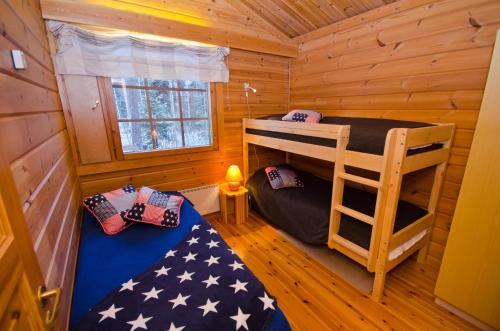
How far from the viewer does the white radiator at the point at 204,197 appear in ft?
9.14

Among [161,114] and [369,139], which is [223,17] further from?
[369,139]

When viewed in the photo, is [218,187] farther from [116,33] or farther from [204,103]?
[116,33]

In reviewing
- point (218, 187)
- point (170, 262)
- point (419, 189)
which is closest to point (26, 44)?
point (170, 262)

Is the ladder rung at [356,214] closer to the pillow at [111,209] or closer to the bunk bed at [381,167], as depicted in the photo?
the bunk bed at [381,167]

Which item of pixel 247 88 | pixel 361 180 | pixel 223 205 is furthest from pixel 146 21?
pixel 361 180

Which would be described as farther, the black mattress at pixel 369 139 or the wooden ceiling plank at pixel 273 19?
the wooden ceiling plank at pixel 273 19

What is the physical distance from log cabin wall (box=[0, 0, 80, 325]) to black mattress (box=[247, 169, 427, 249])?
5.85 ft

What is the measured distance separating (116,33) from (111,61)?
0.26m

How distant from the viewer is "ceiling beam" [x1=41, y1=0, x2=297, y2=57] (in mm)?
1813

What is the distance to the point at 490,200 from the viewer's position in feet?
4.54

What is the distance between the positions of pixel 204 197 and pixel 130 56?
1699 mm

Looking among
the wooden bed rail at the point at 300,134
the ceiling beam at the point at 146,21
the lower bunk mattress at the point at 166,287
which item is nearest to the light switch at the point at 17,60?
the lower bunk mattress at the point at 166,287

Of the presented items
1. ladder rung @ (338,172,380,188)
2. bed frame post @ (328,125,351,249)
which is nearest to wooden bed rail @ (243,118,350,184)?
bed frame post @ (328,125,351,249)

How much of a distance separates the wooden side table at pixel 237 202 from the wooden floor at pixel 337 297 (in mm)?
511
